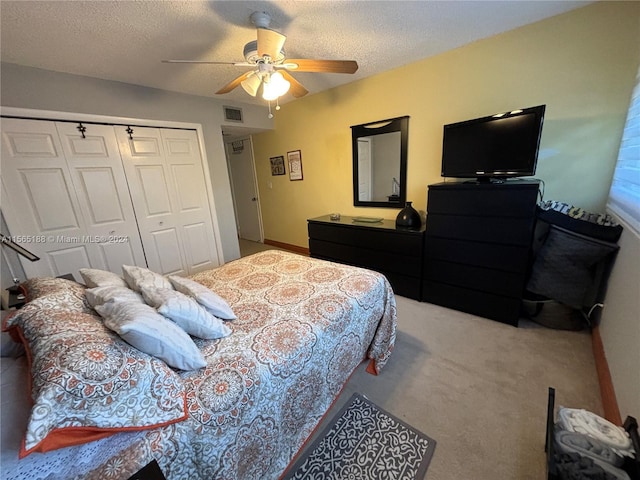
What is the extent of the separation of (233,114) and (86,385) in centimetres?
368

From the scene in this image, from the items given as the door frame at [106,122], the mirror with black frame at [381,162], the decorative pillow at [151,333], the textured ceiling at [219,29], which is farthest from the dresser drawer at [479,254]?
the door frame at [106,122]

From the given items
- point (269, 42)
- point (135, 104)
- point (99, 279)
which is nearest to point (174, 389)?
point (99, 279)

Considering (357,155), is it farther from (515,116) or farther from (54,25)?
(54,25)

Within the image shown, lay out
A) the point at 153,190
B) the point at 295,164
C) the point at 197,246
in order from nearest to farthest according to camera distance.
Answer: the point at 153,190, the point at 197,246, the point at 295,164

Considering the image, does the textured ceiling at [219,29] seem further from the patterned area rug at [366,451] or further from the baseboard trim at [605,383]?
the patterned area rug at [366,451]

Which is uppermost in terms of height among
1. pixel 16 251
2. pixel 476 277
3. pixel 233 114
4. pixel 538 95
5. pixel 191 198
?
pixel 233 114

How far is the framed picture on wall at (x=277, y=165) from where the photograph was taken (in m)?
4.21

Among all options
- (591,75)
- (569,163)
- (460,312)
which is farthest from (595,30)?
(460,312)

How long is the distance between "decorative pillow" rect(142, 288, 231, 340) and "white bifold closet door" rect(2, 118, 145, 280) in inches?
85.6

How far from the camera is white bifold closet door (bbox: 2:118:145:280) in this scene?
2264 millimetres

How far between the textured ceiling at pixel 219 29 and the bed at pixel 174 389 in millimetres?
1735

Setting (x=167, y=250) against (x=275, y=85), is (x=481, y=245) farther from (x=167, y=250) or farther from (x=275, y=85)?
(x=167, y=250)

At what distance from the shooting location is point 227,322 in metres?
1.34

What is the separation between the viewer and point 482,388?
1.59 meters
